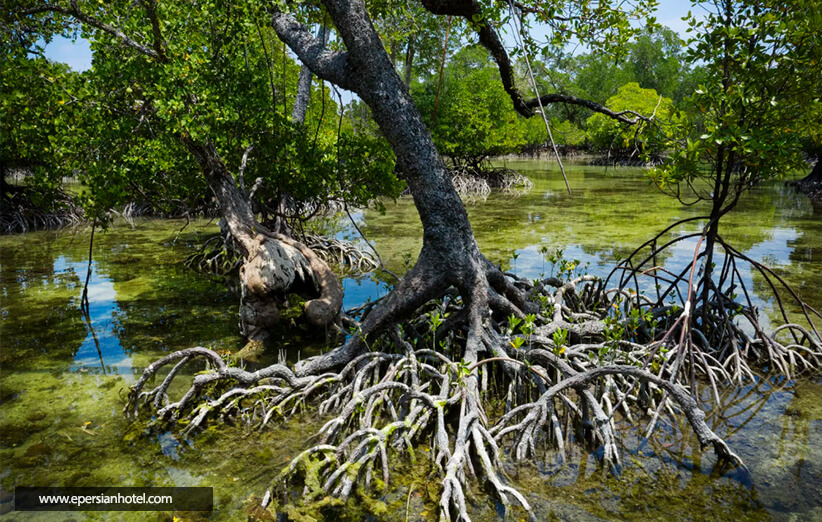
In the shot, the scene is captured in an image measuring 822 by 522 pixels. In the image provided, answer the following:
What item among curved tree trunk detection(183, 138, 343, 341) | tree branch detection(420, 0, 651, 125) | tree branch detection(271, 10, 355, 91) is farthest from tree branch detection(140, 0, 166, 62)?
tree branch detection(420, 0, 651, 125)

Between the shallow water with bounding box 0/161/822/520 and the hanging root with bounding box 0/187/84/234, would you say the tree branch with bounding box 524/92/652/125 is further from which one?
the hanging root with bounding box 0/187/84/234

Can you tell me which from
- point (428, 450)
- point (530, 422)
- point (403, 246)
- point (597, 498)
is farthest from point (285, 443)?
point (403, 246)

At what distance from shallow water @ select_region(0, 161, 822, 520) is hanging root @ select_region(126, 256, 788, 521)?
0.22 m

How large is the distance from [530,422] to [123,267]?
10370 millimetres

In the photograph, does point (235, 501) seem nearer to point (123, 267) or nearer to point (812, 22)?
point (812, 22)

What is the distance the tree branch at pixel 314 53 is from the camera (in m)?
5.15

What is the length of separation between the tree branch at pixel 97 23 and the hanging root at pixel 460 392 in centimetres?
366

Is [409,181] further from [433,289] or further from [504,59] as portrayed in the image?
[504,59]

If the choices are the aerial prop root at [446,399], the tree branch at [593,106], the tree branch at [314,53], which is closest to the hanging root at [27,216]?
the tree branch at [314,53]

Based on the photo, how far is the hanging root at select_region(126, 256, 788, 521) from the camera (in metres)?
3.72

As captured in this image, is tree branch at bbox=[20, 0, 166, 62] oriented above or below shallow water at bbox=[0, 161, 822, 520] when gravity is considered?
above

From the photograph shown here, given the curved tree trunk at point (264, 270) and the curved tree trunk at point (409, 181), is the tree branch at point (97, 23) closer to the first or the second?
the curved tree trunk at point (264, 270)

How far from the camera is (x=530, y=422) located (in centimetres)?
393

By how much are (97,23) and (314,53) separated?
2.81 meters
